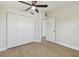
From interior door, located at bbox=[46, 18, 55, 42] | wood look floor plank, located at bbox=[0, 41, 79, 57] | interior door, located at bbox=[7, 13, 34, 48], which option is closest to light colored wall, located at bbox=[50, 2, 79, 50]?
interior door, located at bbox=[46, 18, 55, 42]

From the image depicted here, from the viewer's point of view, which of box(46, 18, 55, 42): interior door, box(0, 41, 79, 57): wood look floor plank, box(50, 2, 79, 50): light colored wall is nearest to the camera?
box(0, 41, 79, 57): wood look floor plank

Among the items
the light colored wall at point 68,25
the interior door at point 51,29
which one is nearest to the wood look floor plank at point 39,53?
the light colored wall at point 68,25

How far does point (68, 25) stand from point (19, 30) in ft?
9.86

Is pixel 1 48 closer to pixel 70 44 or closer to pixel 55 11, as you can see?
pixel 70 44

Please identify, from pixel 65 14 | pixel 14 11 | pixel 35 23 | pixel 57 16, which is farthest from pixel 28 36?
pixel 65 14

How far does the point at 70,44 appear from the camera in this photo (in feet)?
15.2

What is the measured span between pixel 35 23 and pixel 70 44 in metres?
3.00

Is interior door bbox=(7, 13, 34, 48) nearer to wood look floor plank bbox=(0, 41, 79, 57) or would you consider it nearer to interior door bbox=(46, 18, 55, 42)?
wood look floor plank bbox=(0, 41, 79, 57)

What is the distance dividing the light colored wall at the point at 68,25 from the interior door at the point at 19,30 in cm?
201

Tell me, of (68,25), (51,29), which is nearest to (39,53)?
(68,25)

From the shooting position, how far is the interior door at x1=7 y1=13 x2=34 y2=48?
177 inches

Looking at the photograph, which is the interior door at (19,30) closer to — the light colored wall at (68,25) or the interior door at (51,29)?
the interior door at (51,29)

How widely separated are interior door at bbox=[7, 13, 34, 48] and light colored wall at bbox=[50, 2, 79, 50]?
201 centimetres

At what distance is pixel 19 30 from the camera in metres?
5.09
